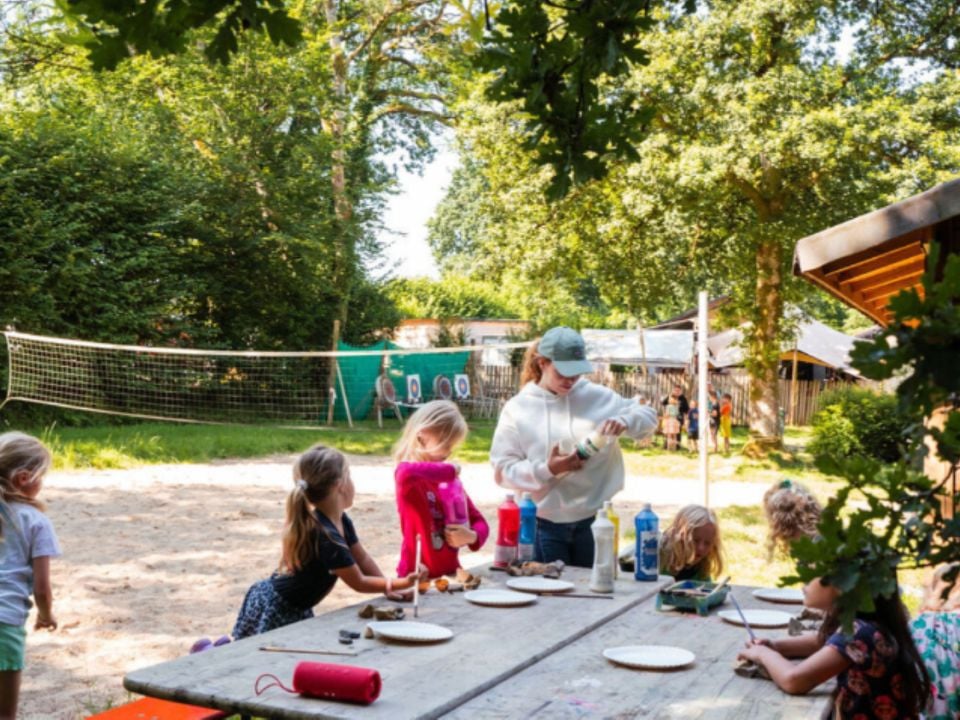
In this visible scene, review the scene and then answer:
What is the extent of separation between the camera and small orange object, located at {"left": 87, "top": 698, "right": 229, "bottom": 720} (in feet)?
11.3

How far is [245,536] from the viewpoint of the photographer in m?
9.98

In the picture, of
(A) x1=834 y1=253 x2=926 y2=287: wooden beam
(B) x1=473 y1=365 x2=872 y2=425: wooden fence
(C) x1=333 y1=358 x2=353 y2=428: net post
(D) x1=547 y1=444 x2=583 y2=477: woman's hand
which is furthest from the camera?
(B) x1=473 y1=365 x2=872 y2=425: wooden fence

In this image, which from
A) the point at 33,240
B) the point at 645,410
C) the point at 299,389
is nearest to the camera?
the point at 645,410

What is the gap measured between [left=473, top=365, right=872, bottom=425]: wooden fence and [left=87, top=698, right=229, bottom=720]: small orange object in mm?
21215

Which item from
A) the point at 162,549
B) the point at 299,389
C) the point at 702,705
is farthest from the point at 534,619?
the point at 299,389

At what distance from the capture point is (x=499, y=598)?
388 centimetres

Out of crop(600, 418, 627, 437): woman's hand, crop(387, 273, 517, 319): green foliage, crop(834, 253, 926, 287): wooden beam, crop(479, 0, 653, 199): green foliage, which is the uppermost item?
crop(387, 273, 517, 319): green foliage

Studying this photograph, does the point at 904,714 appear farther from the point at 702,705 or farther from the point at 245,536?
the point at 245,536

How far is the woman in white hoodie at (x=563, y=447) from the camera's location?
4.95 m

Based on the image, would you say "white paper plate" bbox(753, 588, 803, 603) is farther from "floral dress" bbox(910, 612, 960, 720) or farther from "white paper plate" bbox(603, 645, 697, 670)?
"white paper plate" bbox(603, 645, 697, 670)

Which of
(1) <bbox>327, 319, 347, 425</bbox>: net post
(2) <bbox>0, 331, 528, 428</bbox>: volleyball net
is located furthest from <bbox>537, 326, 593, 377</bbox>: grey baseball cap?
(1) <bbox>327, 319, 347, 425</bbox>: net post

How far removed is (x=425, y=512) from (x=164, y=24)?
255 centimetres

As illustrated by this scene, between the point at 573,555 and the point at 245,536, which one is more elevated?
the point at 573,555

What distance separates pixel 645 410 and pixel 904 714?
2338 mm
